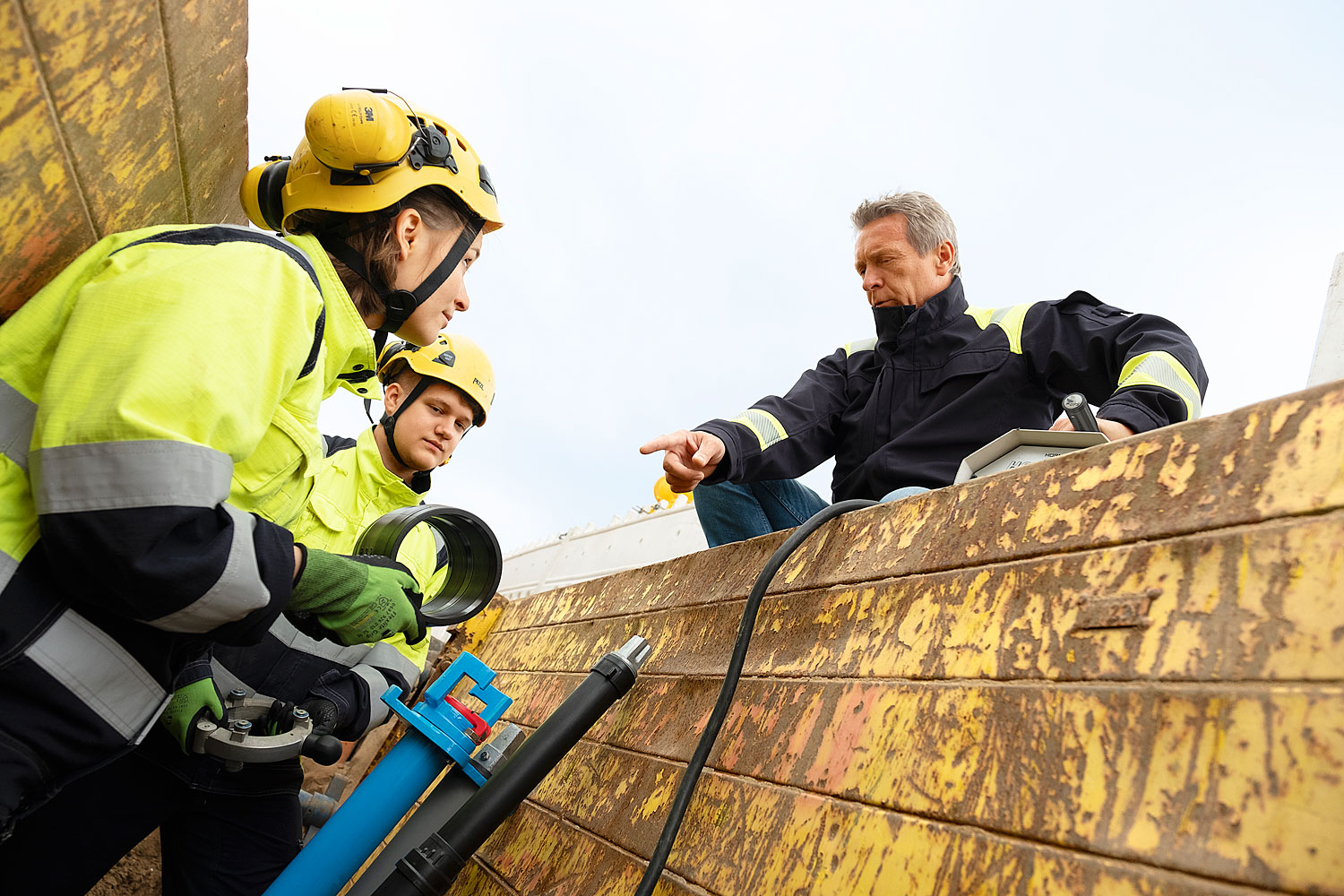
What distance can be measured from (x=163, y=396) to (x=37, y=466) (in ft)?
0.75

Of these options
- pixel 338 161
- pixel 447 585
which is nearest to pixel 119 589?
pixel 338 161

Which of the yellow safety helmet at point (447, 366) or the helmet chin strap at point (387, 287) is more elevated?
the yellow safety helmet at point (447, 366)

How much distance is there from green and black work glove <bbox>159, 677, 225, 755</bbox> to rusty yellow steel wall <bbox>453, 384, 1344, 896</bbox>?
1022 millimetres

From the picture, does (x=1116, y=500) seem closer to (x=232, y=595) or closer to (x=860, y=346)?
(x=232, y=595)

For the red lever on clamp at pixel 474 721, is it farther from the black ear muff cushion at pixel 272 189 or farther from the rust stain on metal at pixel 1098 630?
the black ear muff cushion at pixel 272 189

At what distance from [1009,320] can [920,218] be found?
24.6 inches

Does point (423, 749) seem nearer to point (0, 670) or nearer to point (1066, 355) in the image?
point (0, 670)

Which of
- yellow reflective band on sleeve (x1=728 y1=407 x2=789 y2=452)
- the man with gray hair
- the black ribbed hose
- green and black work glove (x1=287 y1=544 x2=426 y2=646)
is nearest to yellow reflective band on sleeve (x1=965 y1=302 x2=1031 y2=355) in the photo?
the man with gray hair

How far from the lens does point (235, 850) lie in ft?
7.93

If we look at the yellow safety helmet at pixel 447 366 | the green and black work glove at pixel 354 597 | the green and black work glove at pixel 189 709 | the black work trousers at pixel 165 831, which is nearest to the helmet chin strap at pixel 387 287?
the green and black work glove at pixel 354 597

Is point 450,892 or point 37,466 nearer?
point 37,466

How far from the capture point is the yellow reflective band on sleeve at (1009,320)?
2.93 meters

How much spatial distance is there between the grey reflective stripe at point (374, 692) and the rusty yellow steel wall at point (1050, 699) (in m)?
1.06

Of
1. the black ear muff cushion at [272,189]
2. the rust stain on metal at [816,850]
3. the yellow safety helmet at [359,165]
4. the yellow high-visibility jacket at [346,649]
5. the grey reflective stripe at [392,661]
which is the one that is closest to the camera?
the rust stain on metal at [816,850]
